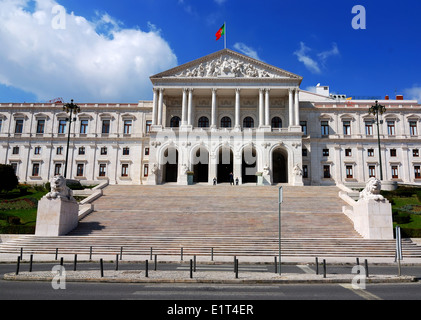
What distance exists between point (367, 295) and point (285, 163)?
49.4m

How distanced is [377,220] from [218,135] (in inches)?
1317

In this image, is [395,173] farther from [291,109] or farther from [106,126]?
[106,126]

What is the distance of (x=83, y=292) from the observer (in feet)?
36.9

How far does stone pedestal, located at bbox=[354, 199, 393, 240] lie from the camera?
2525 cm

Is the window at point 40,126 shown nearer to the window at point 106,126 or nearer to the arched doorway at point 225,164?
the window at point 106,126

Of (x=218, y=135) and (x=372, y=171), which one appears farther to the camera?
(x=372, y=171)

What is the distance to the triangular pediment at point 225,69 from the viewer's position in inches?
2281

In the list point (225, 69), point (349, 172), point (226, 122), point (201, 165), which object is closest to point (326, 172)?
point (349, 172)

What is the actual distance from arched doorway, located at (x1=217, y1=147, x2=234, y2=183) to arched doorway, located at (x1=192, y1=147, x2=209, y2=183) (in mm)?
2300

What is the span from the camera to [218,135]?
55.8 meters

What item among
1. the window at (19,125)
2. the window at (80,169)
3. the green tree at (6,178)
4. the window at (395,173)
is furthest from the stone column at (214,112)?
Answer: the window at (19,125)
